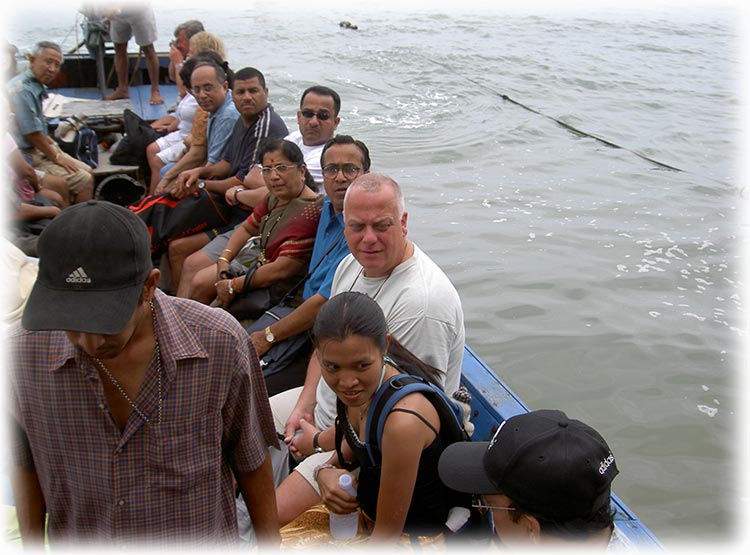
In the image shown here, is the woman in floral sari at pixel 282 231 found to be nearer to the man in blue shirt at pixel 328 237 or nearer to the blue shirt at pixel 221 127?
the man in blue shirt at pixel 328 237

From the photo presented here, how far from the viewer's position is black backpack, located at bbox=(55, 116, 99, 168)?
6.41 meters

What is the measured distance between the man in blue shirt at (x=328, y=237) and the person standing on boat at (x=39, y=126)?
318cm

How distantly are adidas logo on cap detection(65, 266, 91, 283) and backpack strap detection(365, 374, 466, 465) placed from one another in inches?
38.9

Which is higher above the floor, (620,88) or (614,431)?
(620,88)

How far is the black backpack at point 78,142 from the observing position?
Result: 641cm

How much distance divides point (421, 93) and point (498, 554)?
1371 cm

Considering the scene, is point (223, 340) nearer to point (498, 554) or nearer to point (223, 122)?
point (498, 554)

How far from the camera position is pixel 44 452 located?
66.9 inches

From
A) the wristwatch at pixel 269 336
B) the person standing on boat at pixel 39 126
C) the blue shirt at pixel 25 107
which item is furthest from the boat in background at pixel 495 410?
the blue shirt at pixel 25 107

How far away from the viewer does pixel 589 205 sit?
865 cm

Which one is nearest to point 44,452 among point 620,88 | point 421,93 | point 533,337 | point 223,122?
point 223,122

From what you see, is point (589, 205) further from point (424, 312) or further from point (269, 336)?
point (424, 312)

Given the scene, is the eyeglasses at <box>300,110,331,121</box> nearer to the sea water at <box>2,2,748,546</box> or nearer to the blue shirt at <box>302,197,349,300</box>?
the blue shirt at <box>302,197,349,300</box>

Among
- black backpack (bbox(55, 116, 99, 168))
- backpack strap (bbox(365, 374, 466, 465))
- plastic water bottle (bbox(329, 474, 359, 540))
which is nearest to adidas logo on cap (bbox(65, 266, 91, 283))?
backpack strap (bbox(365, 374, 466, 465))
